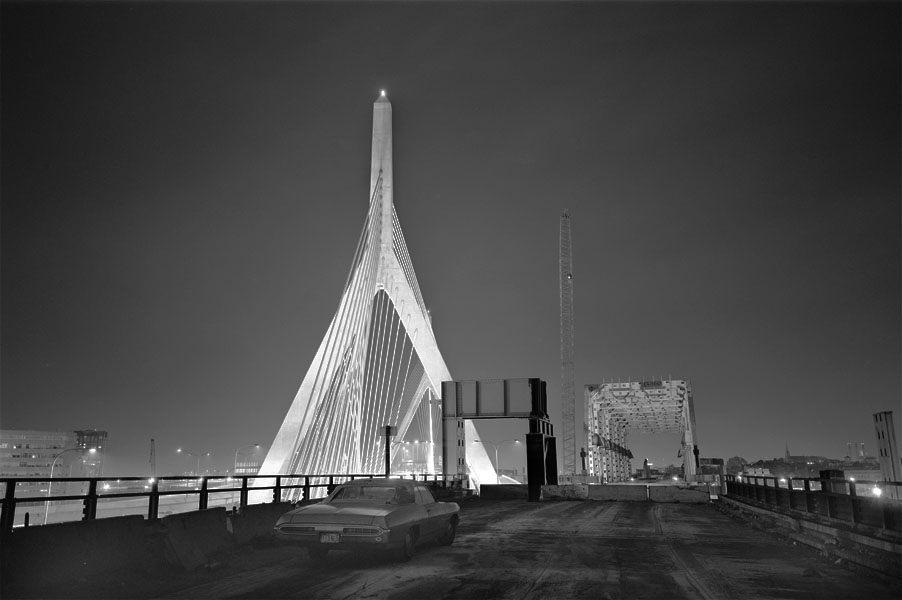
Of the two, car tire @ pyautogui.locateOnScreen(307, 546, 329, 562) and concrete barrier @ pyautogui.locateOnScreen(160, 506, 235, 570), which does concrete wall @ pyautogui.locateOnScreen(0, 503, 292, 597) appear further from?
car tire @ pyautogui.locateOnScreen(307, 546, 329, 562)

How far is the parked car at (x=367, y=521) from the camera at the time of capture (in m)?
10.6

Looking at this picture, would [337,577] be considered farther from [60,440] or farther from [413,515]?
[60,440]

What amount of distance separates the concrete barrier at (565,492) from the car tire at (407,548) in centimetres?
2823

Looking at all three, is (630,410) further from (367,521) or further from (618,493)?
(367,521)

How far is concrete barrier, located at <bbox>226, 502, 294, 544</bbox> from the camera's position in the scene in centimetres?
1351

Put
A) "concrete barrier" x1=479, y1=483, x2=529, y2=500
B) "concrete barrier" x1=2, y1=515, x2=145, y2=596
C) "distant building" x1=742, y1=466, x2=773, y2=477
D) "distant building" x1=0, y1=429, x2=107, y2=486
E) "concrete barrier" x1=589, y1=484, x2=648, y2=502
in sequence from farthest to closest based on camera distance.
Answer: "distant building" x1=0, y1=429, x2=107, y2=486, "concrete barrier" x1=479, y1=483, x2=529, y2=500, "concrete barrier" x1=589, y1=484, x2=648, y2=502, "distant building" x1=742, y1=466, x2=773, y2=477, "concrete barrier" x1=2, y1=515, x2=145, y2=596

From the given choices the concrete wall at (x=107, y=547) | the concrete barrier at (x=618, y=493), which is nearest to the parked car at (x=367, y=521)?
the concrete wall at (x=107, y=547)

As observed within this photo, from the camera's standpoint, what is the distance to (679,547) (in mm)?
14008

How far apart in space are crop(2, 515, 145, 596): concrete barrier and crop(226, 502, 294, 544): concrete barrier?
2.87 meters

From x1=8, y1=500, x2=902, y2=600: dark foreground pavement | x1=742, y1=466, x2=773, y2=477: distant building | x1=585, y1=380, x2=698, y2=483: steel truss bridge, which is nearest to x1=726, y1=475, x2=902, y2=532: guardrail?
x1=8, y1=500, x2=902, y2=600: dark foreground pavement

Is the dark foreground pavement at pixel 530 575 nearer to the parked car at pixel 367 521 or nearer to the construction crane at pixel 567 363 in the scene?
the parked car at pixel 367 521

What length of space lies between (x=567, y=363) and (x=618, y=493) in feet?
276

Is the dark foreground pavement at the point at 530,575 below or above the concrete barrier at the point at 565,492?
above

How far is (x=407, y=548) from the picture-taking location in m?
11.3
